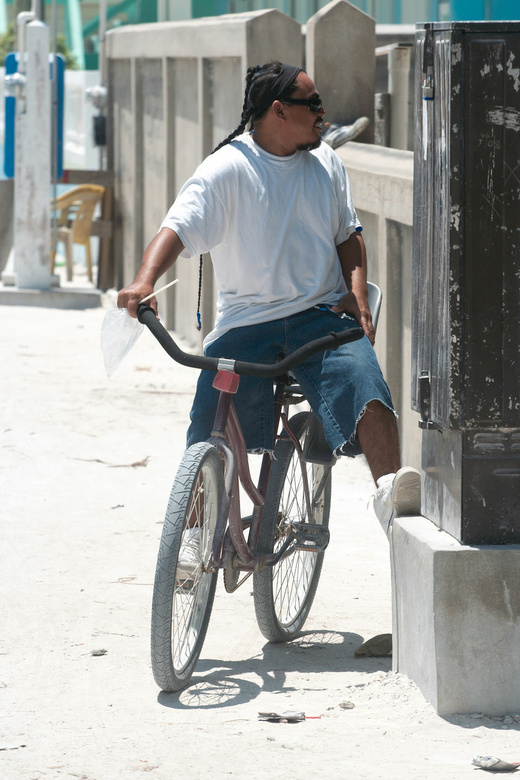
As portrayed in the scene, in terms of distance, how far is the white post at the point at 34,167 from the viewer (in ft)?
46.0

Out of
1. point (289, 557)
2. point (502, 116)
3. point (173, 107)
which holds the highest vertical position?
point (173, 107)

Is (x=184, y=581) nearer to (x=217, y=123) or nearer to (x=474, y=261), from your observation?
(x=474, y=261)

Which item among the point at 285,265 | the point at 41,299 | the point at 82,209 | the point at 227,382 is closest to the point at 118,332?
the point at 227,382

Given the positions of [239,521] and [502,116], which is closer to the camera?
[502,116]

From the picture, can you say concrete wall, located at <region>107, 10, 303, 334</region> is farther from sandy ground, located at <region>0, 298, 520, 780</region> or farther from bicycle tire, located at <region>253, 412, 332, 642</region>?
bicycle tire, located at <region>253, 412, 332, 642</region>

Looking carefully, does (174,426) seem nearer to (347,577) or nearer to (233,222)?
(347,577)

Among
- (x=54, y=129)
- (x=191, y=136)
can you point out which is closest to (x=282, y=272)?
(x=191, y=136)

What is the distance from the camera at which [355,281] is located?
425cm

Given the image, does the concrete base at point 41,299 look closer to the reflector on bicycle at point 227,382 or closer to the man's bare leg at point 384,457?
the man's bare leg at point 384,457

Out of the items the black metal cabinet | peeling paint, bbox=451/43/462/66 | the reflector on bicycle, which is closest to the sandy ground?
the black metal cabinet

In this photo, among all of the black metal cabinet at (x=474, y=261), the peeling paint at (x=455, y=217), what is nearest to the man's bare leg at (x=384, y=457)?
the black metal cabinet at (x=474, y=261)

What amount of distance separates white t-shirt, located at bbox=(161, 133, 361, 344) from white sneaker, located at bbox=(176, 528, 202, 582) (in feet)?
2.43

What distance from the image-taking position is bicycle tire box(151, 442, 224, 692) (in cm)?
368

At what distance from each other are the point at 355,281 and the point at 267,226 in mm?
348
